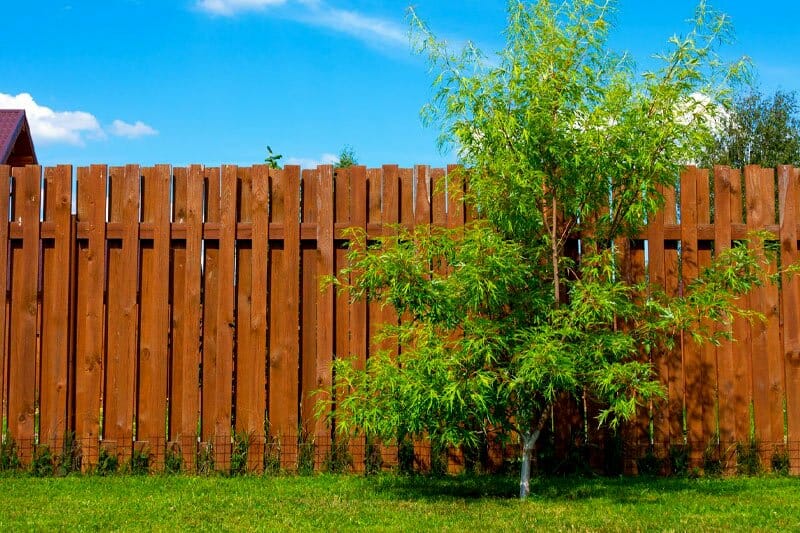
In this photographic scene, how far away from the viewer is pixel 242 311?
21.9 feet

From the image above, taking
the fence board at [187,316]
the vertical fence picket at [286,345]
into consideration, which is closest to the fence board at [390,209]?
the vertical fence picket at [286,345]

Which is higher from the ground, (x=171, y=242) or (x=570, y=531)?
(x=171, y=242)

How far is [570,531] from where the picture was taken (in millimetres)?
4812

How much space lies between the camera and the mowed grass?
16.6 feet

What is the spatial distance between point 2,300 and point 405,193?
3.39 m

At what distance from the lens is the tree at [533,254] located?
17.5 feet

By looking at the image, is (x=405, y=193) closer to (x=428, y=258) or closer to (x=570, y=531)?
(x=428, y=258)

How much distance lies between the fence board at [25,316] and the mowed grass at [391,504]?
466 millimetres

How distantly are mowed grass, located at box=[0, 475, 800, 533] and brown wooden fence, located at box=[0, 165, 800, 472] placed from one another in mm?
411

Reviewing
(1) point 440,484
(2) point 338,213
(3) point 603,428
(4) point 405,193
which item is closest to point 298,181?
(2) point 338,213

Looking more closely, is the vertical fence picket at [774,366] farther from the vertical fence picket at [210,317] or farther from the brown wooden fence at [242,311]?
the vertical fence picket at [210,317]

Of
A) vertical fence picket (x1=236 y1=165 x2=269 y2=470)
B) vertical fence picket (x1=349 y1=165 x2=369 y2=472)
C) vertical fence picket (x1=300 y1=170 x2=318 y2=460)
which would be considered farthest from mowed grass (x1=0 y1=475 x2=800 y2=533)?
vertical fence picket (x1=300 y1=170 x2=318 y2=460)

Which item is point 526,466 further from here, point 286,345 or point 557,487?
point 286,345

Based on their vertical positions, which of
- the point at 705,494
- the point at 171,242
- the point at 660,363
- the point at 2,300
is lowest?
the point at 705,494
